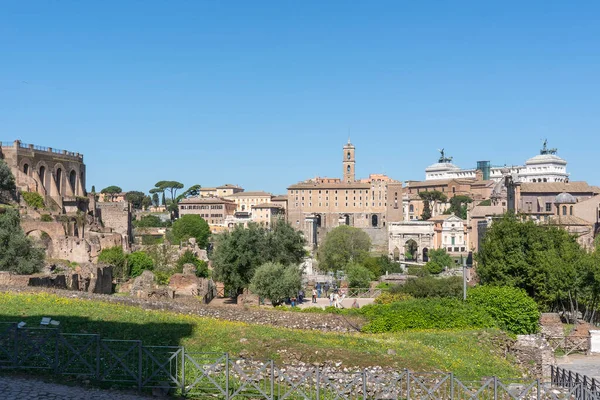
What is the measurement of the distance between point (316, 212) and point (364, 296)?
11228 centimetres

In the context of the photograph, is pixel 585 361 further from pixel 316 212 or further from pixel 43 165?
pixel 316 212

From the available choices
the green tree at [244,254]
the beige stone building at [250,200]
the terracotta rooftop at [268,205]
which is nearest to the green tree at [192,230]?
the terracotta rooftop at [268,205]

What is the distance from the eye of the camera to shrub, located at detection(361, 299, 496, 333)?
23.5 m

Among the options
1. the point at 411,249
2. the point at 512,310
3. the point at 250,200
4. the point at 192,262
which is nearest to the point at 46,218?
the point at 192,262

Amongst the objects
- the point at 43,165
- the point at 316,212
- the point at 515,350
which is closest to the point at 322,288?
the point at 515,350

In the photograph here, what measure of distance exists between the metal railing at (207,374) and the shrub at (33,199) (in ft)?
162

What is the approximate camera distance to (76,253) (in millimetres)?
50094

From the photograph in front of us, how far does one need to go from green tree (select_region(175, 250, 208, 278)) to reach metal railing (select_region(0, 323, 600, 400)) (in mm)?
37509

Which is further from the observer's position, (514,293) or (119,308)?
(514,293)

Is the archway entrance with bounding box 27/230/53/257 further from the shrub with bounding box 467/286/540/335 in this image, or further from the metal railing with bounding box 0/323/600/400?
the metal railing with bounding box 0/323/600/400

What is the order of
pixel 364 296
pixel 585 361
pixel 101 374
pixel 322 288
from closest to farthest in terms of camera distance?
pixel 101 374 < pixel 585 361 < pixel 364 296 < pixel 322 288

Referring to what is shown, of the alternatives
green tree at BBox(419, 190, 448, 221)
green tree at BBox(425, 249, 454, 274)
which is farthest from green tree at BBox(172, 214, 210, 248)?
green tree at BBox(419, 190, 448, 221)

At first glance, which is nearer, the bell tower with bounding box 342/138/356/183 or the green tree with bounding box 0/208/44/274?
the green tree with bounding box 0/208/44/274

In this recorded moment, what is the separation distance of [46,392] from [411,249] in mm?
105739
